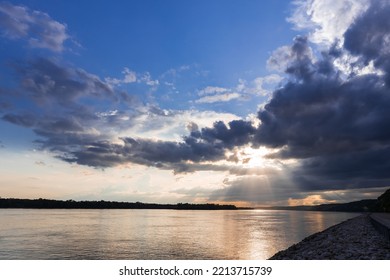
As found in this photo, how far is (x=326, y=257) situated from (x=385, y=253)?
318cm

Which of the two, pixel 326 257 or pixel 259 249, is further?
pixel 259 249

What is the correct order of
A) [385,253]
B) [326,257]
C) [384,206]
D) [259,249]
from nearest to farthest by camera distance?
[385,253], [326,257], [259,249], [384,206]

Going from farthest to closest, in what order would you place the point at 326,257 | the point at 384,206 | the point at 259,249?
the point at 384,206, the point at 259,249, the point at 326,257

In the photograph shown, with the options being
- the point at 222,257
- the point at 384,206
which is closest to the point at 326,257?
the point at 222,257

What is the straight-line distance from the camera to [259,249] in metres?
47.1

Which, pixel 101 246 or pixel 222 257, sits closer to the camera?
pixel 222 257
